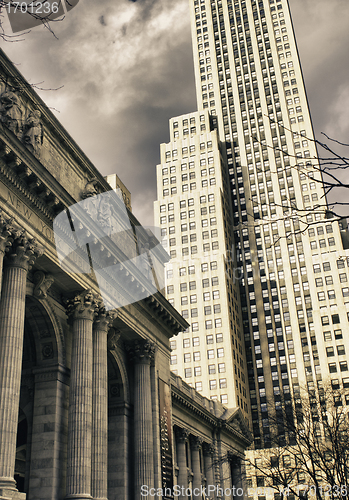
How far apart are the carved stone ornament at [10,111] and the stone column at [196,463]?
40624 millimetres

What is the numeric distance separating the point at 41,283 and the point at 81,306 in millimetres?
3108

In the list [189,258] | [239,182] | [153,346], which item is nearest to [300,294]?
[189,258]

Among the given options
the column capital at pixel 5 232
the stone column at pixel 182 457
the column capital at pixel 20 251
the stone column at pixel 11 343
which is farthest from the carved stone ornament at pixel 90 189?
the stone column at pixel 182 457

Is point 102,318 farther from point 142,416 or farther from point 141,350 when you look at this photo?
point 142,416

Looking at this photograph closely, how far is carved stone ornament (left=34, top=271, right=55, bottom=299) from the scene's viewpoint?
1074 inches

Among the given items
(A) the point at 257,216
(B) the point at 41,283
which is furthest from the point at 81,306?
(A) the point at 257,216

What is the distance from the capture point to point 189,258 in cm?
12681

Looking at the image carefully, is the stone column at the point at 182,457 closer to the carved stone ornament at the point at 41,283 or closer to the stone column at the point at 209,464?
the stone column at the point at 209,464

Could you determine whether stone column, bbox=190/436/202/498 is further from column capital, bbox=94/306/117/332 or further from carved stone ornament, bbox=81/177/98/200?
carved stone ornament, bbox=81/177/98/200

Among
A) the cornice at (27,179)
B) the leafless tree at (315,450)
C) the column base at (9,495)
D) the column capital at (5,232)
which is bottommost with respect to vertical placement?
the column base at (9,495)

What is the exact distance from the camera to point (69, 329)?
30312 millimetres

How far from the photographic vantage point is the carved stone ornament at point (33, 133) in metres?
26.6

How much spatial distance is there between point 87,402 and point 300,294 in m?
105

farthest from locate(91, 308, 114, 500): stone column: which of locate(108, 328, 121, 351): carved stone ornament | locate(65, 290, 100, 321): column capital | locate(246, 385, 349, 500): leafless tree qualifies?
locate(246, 385, 349, 500): leafless tree
